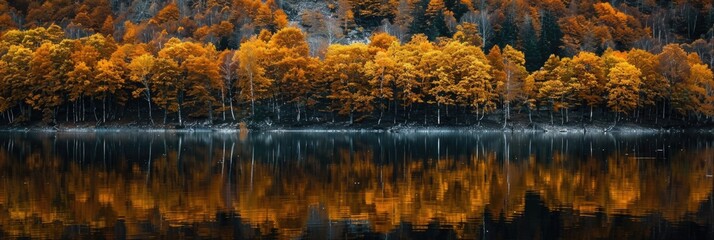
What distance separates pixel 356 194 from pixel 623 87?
7201cm

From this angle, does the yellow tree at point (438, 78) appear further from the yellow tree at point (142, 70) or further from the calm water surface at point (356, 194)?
the calm water surface at point (356, 194)

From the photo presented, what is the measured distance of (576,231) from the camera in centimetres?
2541

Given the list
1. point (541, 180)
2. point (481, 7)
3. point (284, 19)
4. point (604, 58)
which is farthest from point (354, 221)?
point (481, 7)

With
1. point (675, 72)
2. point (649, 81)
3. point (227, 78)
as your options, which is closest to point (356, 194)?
point (227, 78)

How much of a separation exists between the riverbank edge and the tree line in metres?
1.81

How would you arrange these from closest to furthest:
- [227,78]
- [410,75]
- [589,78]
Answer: [410,75] → [589,78] → [227,78]

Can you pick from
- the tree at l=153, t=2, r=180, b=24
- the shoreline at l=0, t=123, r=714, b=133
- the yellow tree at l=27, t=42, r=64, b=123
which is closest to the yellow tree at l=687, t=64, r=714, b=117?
the shoreline at l=0, t=123, r=714, b=133

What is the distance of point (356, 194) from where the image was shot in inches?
1347

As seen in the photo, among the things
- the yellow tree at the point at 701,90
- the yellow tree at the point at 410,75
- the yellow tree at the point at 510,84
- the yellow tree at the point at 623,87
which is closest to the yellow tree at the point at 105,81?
the yellow tree at the point at 410,75

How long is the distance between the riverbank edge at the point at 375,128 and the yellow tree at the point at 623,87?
2587 mm

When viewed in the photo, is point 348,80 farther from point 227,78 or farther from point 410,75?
point 227,78

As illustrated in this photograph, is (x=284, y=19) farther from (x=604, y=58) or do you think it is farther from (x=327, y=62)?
(x=604, y=58)

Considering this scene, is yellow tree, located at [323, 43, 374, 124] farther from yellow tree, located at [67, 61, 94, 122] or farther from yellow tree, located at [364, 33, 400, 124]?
yellow tree, located at [67, 61, 94, 122]

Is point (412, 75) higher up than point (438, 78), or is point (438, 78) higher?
point (412, 75)
